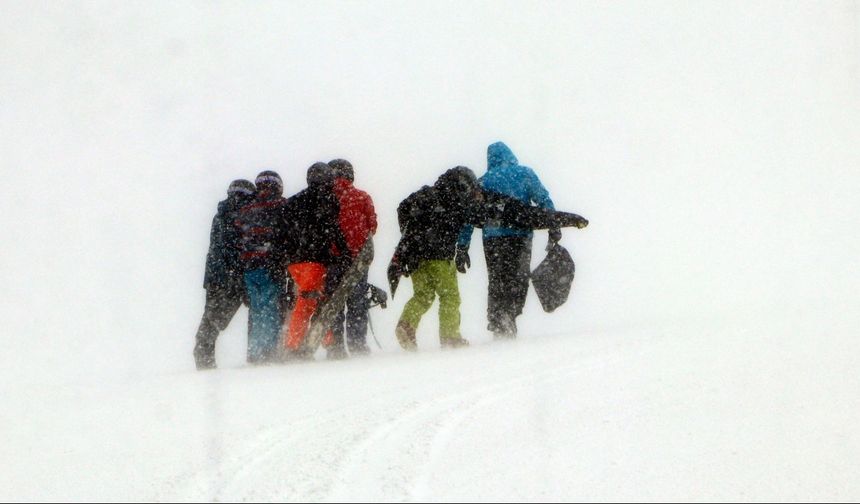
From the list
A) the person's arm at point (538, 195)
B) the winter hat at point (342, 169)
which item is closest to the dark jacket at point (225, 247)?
the winter hat at point (342, 169)

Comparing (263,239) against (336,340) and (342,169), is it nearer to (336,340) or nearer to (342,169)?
(342,169)

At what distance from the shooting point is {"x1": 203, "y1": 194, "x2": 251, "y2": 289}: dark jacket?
362 inches

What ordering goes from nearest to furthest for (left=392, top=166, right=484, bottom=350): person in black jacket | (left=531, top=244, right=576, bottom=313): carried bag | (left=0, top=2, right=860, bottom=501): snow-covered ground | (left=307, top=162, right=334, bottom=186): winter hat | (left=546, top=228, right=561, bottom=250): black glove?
(left=0, top=2, right=860, bottom=501): snow-covered ground, (left=307, top=162, right=334, bottom=186): winter hat, (left=392, top=166, right=484, bottom=350): person in black jacket, (left=546, top=228, right=561, bottom=250): black glove, (left=531, top=244, right=576, bottom=313): carried bag

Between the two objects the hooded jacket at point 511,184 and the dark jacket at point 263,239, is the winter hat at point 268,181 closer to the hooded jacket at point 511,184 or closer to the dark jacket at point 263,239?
the dark jacket at point 263,239

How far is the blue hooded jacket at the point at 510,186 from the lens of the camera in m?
9.63

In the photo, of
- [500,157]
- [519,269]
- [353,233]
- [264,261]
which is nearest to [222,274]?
[264,261]

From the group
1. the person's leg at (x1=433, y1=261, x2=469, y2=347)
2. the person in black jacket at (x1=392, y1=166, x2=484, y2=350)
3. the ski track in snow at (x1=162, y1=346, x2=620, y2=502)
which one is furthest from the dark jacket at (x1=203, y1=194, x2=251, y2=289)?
the ski track in snow at (x1=162, y1=346, x2=620, y2=502)

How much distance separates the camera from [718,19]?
163 metres

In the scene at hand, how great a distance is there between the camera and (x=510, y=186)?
969 centimetres

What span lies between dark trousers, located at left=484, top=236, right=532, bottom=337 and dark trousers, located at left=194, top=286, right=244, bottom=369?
2.08m

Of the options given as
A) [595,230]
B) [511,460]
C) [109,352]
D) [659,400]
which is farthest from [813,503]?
[595,230]

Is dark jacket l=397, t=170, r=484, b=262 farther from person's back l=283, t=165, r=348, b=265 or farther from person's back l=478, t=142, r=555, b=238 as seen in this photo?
person's back l=283, t=165, r=348, b=265

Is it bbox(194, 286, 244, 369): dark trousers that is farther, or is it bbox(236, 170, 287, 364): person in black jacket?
bbox(194, 286, 244, 369): dark trousers

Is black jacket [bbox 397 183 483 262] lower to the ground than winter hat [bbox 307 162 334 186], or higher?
lower
